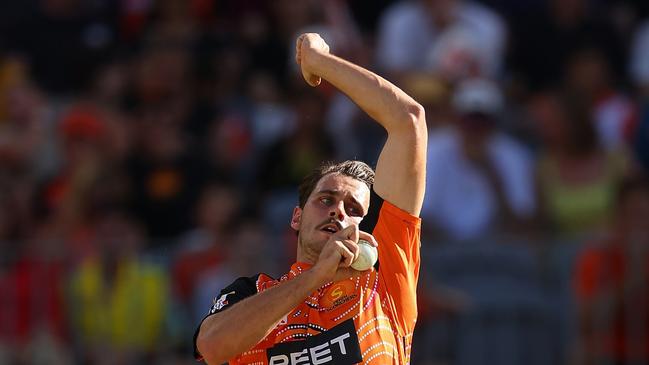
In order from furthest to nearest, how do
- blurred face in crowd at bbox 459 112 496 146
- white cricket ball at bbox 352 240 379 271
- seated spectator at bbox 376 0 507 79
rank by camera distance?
1. seated spectator at bbox 376 0 507 79
2. blurred face in crowd at bbox 459 112 496 146
3. white cricket ball at bbox 352 240 379 271

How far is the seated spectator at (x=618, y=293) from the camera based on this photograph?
32.9 feet

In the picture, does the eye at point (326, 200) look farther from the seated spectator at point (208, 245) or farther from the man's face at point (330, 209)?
the seated spectator at point (208, 245)

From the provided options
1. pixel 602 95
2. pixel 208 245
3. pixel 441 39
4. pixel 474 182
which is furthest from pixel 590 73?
pixel 208 245

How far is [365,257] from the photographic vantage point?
18.0 ft

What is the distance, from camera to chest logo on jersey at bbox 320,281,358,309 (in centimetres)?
578

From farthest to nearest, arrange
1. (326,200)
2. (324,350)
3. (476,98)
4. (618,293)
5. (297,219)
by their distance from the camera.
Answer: (476,98) → (618,293) → (297,219) → (326,200) → (324,350)

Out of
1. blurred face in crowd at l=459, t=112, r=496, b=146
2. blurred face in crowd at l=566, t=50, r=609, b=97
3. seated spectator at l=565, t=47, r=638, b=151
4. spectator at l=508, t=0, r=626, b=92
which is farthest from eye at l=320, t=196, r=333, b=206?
spectator at l=508, t=0, r=626, b=92

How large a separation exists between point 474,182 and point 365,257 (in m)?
5.73

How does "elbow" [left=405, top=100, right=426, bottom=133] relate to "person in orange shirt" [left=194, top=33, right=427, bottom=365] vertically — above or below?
above

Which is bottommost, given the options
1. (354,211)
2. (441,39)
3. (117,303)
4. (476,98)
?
(354,211)

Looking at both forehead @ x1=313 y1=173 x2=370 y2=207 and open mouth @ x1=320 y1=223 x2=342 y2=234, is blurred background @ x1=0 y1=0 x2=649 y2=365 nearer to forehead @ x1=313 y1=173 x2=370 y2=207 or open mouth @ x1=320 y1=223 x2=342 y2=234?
forehead @ x1=313 y1=173 x2=370 y2=207

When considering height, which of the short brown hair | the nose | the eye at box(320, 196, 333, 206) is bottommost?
the nose

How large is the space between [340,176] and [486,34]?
22.9ft

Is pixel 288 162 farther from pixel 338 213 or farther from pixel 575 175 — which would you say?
pixel 338 213
